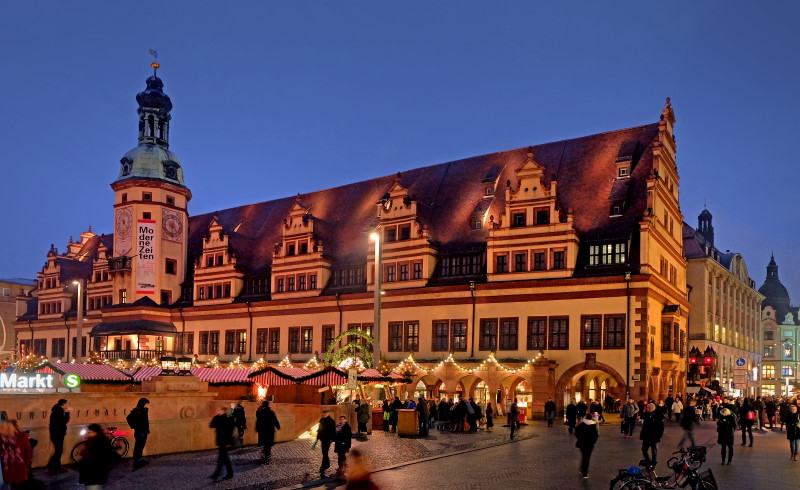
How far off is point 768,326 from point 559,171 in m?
112

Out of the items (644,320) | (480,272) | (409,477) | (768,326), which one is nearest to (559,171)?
(480,272)

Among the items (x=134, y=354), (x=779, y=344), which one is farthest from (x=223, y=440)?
(x=779, y=344)

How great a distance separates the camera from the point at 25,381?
24500 millimetres

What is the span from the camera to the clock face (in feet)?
224

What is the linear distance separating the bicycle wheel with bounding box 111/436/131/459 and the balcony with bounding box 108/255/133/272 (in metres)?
45.4

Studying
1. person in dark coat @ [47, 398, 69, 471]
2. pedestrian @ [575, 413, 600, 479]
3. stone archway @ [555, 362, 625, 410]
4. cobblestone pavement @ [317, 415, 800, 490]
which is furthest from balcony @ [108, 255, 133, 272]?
pedestrian @ [575, 413, 600, 479]

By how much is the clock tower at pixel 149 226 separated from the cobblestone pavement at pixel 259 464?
3990 centimetres

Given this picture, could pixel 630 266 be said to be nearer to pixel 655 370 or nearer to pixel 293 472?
pixel 655 370

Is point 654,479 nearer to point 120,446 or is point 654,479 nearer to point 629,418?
point 120,446

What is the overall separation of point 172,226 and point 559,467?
52.1m

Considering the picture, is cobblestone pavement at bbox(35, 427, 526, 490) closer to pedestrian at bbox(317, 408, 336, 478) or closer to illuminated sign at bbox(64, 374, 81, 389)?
pedestrian at bbox(317, 408, 336, 478)

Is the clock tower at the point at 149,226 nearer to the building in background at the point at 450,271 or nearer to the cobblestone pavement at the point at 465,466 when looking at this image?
the building in background at the point at 450,271

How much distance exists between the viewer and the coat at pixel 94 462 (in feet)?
44.8

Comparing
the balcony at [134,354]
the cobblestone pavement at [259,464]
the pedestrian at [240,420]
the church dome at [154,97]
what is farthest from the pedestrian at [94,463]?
the church dome at [154,97]
